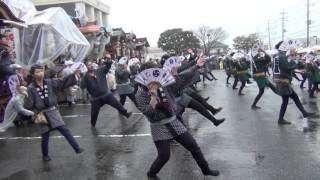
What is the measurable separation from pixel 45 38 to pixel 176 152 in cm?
774

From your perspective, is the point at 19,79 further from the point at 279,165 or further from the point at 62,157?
the point at 279,165

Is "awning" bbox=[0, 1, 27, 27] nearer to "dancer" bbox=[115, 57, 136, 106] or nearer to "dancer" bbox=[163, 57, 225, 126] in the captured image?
"dancer" bbox=[115, 57, 136, 106]

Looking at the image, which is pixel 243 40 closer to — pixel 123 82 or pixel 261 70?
pixel 261 70

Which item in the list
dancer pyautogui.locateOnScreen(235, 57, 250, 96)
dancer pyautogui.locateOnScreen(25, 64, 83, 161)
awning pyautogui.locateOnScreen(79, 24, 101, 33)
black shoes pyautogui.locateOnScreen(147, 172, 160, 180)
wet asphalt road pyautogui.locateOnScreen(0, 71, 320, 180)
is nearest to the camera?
black shoes pyautogui.locateOnScreen(147, 172, 160, 180)

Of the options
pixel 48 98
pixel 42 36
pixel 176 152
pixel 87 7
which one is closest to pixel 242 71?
pixel 42 36

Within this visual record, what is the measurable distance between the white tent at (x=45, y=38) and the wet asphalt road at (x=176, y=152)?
311cm

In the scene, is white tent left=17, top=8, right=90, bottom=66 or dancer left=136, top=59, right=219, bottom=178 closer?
dancer left=136, top=59, right=219, bottom=178

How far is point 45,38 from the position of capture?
14.1 m

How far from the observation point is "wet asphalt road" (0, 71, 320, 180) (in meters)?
6.50

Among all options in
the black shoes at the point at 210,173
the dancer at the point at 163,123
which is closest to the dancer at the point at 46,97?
the dancer at the point at 163,123

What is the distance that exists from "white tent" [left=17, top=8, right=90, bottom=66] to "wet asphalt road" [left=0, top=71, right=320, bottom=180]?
3113 mm

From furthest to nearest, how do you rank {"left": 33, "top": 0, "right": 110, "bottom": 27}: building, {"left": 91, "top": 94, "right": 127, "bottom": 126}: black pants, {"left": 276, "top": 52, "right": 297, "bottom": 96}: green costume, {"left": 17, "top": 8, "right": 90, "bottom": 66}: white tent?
{"left": 33, "top": 0, "right": 110, "bottom": 27}: building
{"left": 17, "top": 8, "right": 90, "bottom": 66}: white tent
{"left": 91, "top": 94, "right": 127, "bottom": 126}: black pants
{"left": 276, "top": 52, "right": 297, "bottom": 96}: green costume

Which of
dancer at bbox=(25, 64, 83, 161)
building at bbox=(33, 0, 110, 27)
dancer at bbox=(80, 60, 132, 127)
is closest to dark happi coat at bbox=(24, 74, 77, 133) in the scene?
dancer at bbox=(25, 64, 83, 161)

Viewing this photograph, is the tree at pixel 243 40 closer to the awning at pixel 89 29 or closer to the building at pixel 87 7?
the building at pixel 87 7
